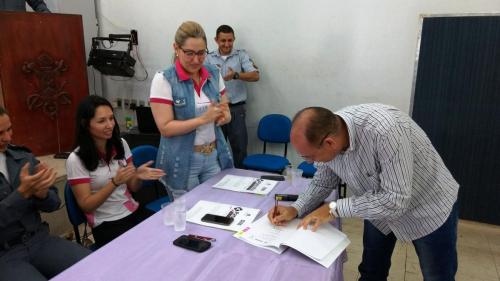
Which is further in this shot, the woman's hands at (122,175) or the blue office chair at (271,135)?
the blue office chair at (271,135)

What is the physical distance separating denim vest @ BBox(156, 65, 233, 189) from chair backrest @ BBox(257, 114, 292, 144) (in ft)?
5.24

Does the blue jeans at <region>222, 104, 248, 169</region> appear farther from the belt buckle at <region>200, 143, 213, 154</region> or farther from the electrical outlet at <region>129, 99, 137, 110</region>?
the belt buckle at <region>200, 143, 213, 154</region>

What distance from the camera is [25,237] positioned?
5.51 feet

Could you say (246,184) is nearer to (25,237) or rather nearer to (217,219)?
(217,219)

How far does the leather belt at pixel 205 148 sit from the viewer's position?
2075mm

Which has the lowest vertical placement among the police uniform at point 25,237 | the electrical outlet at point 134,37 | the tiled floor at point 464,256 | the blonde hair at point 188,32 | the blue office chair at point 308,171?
the tiled floor at point 464,256

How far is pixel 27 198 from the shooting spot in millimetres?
1632

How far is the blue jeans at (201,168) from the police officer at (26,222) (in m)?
0.64

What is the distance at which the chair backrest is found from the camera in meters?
3.71

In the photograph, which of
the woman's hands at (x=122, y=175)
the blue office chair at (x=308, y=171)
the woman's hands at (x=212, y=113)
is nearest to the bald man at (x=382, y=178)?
the woman's hands at (x=212, y=113)

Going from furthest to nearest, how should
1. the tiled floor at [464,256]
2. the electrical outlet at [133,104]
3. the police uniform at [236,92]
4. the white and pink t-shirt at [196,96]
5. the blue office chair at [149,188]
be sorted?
the electrical outlet at [133,104]
the police uniform at [236,92]
the tiled floor at [464,256]
the blue office chair at [149,188]
the white and pink t-shirt at [196,96]

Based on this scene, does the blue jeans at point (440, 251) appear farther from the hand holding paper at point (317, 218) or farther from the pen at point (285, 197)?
the pen at point (285, 197)

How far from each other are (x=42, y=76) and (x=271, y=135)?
218 cm

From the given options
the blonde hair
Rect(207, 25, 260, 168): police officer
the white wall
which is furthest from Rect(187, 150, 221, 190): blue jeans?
the white wall
